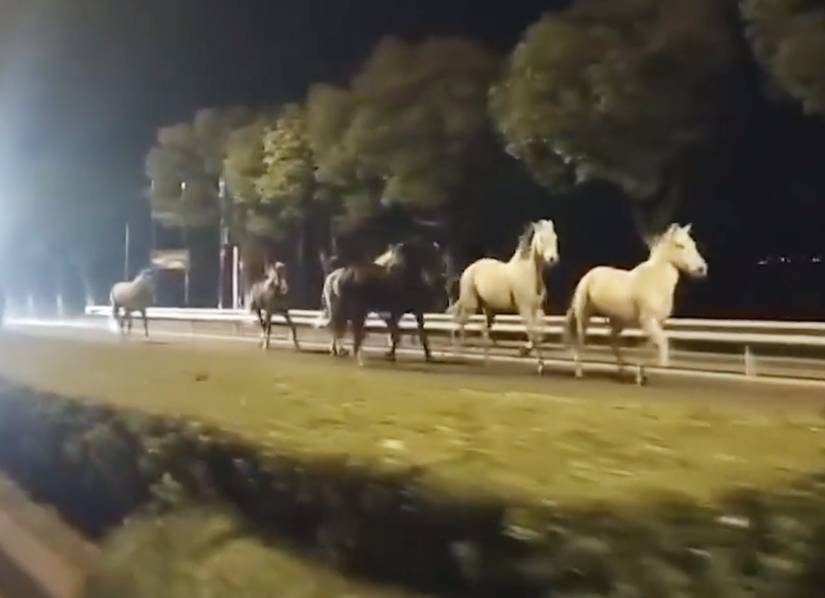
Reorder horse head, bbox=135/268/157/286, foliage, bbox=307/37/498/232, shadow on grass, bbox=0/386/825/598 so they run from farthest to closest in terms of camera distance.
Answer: horse head, bbox=135/268/157/286, foliage, bbox=307/37/498/232, shadow on grass, bbox=0/386/825/598

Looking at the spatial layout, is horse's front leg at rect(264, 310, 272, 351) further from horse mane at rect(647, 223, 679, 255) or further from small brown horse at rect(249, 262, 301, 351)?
horse mane at rect(647, 223, 679, 255)

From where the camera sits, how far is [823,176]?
2.34 metres

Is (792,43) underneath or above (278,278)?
above

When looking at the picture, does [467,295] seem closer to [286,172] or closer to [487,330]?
[487,330]

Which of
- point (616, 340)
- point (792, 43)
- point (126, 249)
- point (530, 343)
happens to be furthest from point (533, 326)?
point (126, 249)

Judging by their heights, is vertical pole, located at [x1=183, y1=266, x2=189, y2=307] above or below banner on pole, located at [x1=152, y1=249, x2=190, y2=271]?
below

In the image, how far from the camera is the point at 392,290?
3.18m

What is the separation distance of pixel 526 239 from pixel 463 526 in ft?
3.88

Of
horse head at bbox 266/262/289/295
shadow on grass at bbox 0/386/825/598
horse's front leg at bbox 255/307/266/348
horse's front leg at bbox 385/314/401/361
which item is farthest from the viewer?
horse's front leg at bbox 255/307/266/348

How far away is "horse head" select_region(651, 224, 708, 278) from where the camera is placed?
2.50 metres

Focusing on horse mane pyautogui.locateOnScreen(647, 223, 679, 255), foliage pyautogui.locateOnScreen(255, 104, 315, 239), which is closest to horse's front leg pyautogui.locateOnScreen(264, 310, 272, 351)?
→ foliage pyautogui.locateOnScreen(255, 104, 315, 239)

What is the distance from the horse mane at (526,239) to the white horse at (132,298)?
1.65 meters

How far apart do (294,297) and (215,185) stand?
0.55m

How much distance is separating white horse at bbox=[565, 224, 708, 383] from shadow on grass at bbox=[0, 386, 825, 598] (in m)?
0.70
